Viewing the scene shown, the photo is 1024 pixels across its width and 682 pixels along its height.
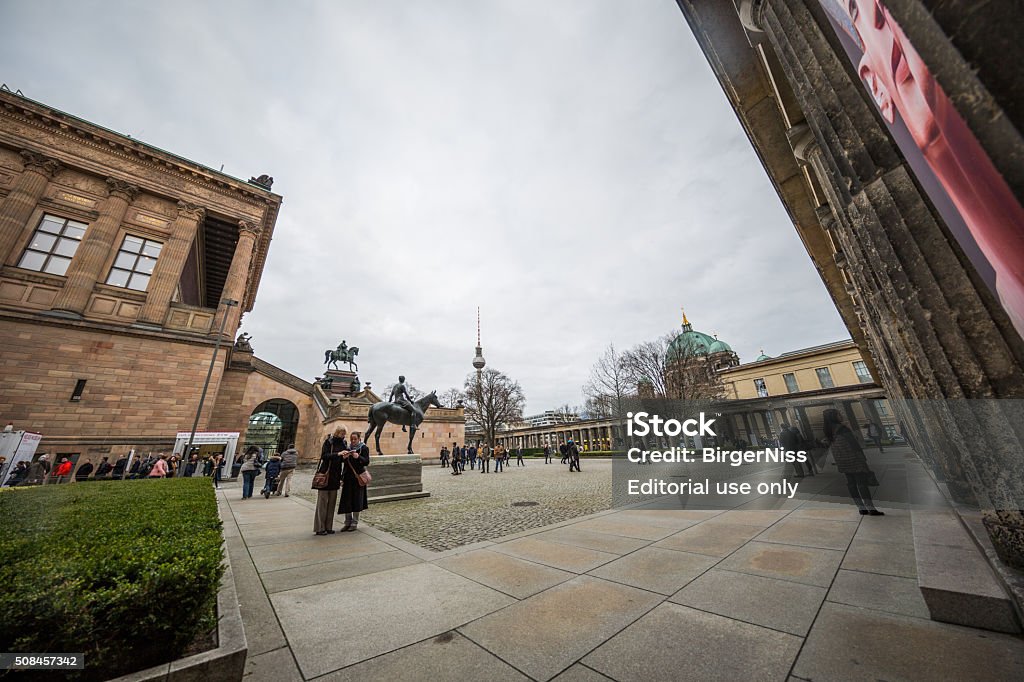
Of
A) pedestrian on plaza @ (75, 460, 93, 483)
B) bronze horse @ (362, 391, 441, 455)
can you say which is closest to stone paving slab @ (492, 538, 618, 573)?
bronze horse @ (362, 391, 441, 455)

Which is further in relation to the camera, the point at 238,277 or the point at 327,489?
the point at 238,277

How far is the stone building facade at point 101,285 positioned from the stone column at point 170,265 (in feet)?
0.21

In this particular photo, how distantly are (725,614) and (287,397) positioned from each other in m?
33.8

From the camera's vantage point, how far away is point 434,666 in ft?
7.42

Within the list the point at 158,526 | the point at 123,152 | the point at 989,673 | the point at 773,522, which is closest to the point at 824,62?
the point at 989,673

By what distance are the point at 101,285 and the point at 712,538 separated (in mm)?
28499

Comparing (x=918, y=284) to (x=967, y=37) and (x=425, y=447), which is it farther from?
(x=425, y=447)

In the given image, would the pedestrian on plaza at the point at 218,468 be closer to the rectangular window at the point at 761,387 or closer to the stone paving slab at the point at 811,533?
the stone paving slab at the point at 811,533

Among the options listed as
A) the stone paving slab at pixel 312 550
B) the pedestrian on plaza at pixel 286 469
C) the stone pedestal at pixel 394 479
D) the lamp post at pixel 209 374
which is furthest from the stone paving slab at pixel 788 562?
the lamp post at pixel 209 374

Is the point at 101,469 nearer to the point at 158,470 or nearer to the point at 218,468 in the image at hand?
the point at 158,470

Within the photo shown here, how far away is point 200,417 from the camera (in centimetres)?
1873

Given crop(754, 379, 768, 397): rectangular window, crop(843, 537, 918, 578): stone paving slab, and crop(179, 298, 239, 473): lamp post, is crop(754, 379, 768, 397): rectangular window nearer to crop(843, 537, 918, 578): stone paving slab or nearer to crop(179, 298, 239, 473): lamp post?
crop(843, 537, 918, 578): stone paving slab

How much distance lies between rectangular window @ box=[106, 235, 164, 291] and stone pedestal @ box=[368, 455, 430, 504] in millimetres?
19726

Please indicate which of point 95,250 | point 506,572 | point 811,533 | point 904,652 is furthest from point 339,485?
point 95,250
